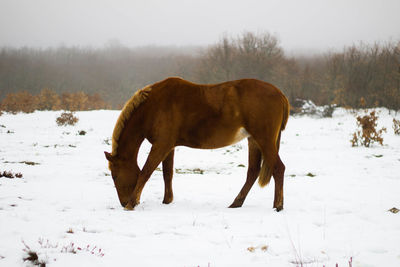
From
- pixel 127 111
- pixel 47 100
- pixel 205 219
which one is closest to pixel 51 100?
pixel 47 100

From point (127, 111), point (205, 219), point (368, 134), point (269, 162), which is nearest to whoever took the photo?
point (205, 219)

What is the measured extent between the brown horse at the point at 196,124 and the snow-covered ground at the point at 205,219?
521 millimetres

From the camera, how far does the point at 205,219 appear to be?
12.6 ft

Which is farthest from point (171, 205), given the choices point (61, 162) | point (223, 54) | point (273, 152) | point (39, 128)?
point (223, 54)

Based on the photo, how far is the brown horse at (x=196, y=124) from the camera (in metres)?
4.25

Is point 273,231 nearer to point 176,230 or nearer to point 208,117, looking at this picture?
point 176,230

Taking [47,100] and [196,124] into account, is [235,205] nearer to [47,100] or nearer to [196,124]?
[196,124]

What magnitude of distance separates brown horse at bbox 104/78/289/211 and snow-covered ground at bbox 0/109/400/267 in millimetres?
521

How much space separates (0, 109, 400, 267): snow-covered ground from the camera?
8.52ft

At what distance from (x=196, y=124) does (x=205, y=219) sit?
1.37 metres

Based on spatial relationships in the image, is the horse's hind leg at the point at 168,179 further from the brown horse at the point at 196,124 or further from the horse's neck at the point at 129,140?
the horse's neck at the point at 129,140

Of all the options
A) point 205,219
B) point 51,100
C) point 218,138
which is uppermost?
point 218,138

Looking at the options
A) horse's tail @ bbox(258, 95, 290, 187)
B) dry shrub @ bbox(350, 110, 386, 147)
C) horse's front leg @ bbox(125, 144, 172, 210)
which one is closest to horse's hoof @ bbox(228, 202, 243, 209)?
horse's tail @ bbox(258, 95, 290, 187)

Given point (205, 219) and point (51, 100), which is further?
→ point (51, 100)
